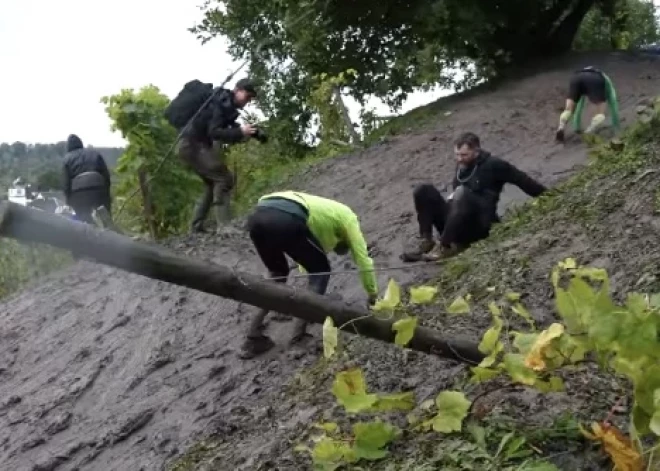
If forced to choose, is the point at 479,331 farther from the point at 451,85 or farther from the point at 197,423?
the point at 451,85

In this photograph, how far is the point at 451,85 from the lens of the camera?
66.3 ft

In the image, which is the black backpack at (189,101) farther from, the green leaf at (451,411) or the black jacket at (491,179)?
the green leaf at (451,411)

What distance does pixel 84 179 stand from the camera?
33.5ft

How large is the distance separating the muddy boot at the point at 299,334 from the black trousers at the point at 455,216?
155 cm

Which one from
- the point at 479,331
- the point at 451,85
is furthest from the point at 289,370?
the point at 451,85

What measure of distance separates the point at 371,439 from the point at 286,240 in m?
2.73

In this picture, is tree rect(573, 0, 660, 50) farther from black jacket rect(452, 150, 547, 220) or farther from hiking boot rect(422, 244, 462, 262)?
hiking boot rect(422, 244, 462, 262)

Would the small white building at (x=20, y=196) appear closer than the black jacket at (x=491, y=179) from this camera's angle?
Yes

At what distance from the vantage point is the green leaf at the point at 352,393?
354 centimetres

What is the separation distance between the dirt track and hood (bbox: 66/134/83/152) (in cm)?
151

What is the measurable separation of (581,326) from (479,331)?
2557 millimetres

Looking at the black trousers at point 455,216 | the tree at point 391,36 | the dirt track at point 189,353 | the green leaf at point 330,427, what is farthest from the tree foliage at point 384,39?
the green leaf at point 330,427

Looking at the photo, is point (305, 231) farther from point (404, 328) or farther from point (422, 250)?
point (404, 328)

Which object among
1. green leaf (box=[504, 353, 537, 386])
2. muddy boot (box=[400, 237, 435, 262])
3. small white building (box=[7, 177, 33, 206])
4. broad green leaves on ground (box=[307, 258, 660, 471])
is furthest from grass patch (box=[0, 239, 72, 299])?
green leaf (box=[504, 353, 537, 386])
